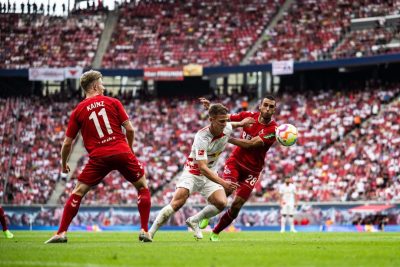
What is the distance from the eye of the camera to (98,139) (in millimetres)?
16219

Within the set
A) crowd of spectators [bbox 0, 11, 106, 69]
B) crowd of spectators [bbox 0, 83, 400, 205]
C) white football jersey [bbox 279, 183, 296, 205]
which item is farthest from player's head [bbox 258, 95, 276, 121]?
crowd of spectators [bbox 0, 11, 106, 69]

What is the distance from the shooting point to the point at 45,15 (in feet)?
219

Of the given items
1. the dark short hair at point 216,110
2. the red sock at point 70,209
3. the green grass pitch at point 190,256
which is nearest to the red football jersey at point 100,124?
the red sock at point 70,209

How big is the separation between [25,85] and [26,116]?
4.66 metres

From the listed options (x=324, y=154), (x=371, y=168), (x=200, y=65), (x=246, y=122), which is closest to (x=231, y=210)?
(x=246, y=122)

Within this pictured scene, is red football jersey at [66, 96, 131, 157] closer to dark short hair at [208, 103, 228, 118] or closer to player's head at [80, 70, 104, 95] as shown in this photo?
player's head at [80, 70, 104, 95]

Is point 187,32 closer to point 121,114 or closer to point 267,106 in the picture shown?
point 267,106

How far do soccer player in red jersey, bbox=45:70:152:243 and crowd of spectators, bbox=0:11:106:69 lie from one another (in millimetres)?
46334

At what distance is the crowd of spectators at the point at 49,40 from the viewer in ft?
207

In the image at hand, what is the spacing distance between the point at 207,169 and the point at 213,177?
0.20m

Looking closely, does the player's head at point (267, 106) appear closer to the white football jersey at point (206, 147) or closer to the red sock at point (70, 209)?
the white football jersey at point (206, 147)

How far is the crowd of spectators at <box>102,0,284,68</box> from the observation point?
197ft

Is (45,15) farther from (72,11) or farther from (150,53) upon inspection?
(150,53)

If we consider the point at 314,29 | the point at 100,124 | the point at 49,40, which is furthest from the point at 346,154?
the point at 100,124
